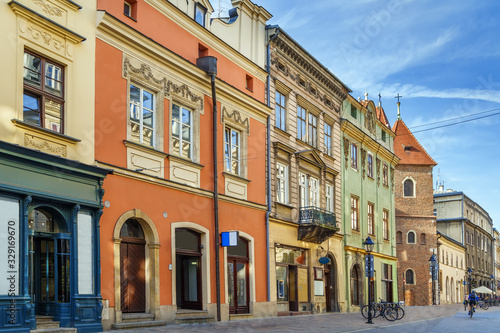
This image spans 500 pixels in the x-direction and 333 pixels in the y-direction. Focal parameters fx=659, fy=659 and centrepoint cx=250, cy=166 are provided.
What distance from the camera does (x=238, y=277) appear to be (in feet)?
81.6

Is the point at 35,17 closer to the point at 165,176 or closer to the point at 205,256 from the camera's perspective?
the point at 165,176

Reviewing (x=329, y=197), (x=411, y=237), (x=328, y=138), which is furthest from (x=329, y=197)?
(x=411, y=237)

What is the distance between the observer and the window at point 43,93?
616 inches

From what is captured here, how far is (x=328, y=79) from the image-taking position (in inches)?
1344

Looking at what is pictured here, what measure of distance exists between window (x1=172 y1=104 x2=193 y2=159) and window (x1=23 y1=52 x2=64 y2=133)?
5.27m

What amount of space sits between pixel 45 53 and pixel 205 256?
9284mm

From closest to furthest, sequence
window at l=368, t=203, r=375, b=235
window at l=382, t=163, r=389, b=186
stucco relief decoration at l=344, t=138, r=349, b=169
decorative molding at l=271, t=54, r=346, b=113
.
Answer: decorative molding at l=271, t=54, r=346, b=113 → stucco relief decoration at l=344, t=138, r=349, b=169 → window at l=368, t=203, r=375, b=235 → window at l=382, t=163, r=389, b=186

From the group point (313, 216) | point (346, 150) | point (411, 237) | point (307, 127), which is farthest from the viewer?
point (411, 237)

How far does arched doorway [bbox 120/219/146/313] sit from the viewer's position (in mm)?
18750

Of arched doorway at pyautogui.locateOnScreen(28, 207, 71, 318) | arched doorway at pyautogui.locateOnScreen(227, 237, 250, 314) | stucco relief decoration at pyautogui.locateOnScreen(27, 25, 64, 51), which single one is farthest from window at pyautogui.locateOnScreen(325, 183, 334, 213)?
stucco relief decoration at pyautogui.locateOnScreen(27, 25, 64, 51)

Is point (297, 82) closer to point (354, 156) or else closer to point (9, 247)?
point (354, 156)

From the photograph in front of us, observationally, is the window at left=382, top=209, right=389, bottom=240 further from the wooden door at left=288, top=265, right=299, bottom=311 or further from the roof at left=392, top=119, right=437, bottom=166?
the roof at left=392, top=119, right=437, bottom=166

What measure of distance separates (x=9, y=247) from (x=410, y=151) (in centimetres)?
5373

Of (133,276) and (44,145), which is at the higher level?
(44,145)
